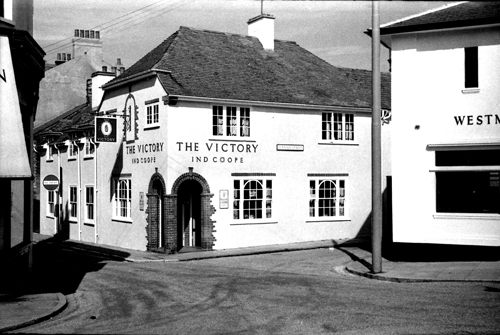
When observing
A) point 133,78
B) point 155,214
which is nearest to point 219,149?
point 155,214

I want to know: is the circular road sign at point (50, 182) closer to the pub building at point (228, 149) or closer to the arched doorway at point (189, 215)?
the pub building at point (228, 149)

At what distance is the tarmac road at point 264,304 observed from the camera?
1051 cm

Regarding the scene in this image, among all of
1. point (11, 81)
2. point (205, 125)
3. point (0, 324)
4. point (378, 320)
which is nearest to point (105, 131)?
point (205, 125)

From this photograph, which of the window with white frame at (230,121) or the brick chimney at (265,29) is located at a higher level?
the brick chimney at (265,29)

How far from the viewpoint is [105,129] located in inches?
1107

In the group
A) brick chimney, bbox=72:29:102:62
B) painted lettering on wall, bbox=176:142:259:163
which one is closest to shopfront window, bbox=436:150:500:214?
painted lettering on wall, bbox=176:142:259:163

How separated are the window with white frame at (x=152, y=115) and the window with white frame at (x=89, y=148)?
6.72 m

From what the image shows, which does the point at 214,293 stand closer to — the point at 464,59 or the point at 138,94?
the point at 464,59

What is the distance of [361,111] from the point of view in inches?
1187

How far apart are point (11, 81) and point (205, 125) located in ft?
46.8

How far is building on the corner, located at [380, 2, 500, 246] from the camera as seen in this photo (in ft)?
60.1

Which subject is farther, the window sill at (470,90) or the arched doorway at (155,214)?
the arched doorway at (155,214)

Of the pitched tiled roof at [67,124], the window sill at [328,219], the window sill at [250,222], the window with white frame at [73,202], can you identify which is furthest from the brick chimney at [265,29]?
the window with white frame at [73,202]

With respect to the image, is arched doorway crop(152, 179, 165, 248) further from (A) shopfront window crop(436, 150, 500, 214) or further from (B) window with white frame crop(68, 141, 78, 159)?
(A) shopfront window crop(436, 150, 500, 214)
